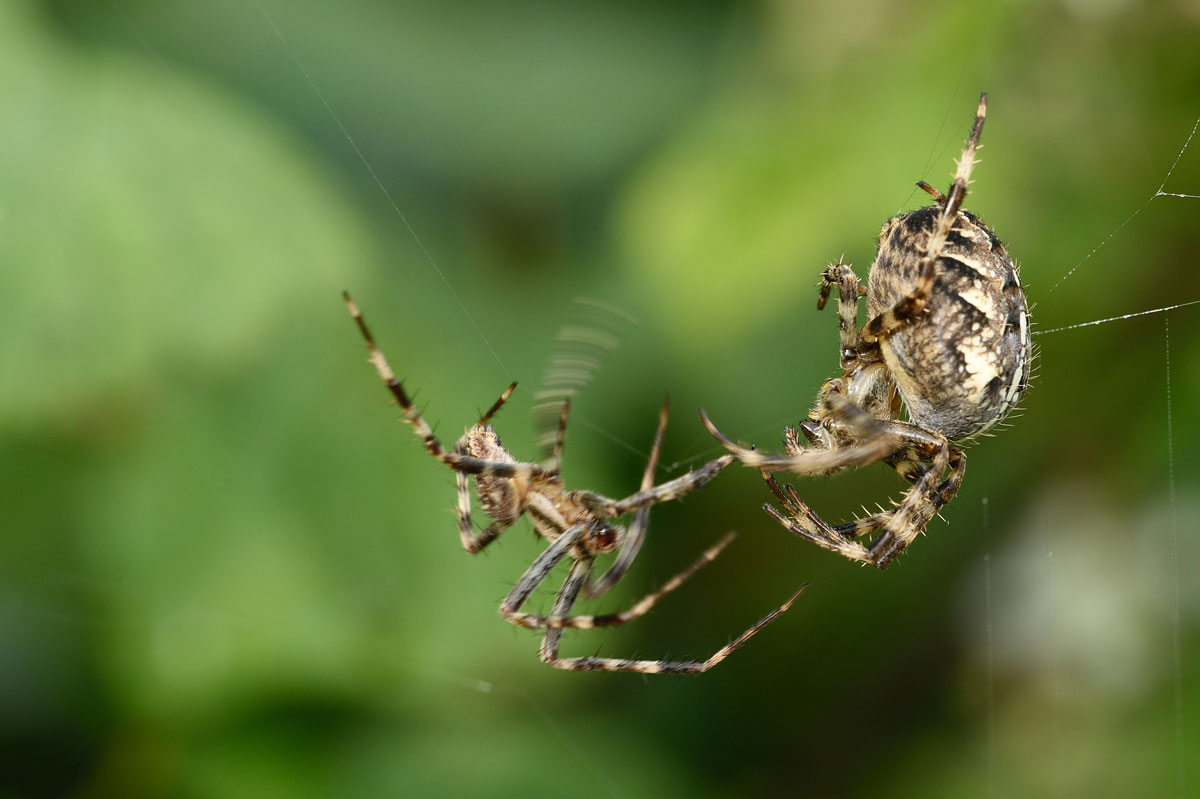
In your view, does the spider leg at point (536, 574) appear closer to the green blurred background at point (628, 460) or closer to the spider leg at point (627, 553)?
the spider leg at point (627, 553)

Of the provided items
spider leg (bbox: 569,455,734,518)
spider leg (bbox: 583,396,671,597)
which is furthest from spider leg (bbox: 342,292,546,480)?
spider leg (bbox: 583,396,671,597)

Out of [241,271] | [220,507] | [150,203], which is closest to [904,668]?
[220,507]

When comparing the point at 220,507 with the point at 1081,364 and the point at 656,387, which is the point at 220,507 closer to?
the point at 656,387

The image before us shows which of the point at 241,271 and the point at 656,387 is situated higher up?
the point at 241,271

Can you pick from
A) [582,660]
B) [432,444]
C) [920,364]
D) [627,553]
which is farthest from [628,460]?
[920,364]

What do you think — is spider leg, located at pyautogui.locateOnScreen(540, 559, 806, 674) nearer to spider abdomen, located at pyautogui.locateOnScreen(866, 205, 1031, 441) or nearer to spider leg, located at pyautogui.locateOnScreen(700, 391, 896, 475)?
spider leg, located at pyautogui.locateOnScreen(700, 391, 896, 475)

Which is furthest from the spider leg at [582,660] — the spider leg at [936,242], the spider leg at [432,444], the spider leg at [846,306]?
the spider leg at [936,242]

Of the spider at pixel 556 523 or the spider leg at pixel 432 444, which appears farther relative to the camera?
Result: the spider at pixel 556 523
